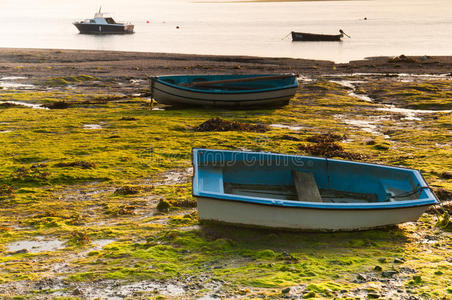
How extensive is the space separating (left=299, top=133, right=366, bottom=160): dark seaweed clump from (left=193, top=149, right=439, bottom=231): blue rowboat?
3317 millimetres

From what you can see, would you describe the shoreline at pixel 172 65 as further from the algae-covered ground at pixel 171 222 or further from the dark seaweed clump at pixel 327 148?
the dark seaweed clump at pixel 327 148

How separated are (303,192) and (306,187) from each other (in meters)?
0.14

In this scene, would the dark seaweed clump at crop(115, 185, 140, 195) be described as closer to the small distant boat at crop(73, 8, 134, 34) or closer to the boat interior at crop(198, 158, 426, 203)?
the boat interior at crop(198, 158, 426, 203)

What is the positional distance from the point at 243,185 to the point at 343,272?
2897mm

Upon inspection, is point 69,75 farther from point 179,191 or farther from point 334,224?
point 334,224

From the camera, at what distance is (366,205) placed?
23.7 ft

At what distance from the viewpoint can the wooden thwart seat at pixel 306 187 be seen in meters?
8.03

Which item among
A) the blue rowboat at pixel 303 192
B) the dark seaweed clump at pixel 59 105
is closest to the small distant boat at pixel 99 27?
the dark seaweed clump at pixel 59 105

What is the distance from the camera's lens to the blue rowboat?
7.20 m

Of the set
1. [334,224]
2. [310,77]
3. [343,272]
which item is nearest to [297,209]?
[334,224]

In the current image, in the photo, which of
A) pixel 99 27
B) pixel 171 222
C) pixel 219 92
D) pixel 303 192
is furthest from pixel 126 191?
pixel 99 27

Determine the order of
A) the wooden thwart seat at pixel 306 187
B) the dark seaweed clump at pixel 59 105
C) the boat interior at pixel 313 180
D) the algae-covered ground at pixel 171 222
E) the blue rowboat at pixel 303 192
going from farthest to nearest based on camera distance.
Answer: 1. the dark seaweed clump at pixel 59 105
2. the boat interior at pixel 313 180
3. the wooden thwart seat at pixel 306 187
4. the blue rowboat at pixel 303 192
5. the algae-covered ground at pixel 171 222

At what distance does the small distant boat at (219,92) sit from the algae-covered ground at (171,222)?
73cm

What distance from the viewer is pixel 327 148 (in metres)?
12.5
